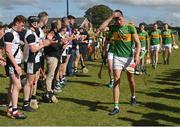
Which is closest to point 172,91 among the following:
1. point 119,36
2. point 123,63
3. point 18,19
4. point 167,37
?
point 123,63

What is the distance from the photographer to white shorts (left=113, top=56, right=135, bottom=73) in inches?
381

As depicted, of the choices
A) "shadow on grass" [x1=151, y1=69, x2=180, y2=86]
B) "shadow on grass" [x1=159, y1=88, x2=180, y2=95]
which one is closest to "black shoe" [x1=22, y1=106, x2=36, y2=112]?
"shadow on grass" [x1=159, y1=88, x2=180, y2=95]

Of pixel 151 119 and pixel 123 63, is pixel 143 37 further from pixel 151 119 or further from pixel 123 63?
pixel 151 119

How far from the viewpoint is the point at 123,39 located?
32.1 ft

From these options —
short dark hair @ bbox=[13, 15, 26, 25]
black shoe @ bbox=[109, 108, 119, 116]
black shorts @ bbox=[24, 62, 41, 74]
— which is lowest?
black shoe @ bbox=[109, 108, 119, 116]

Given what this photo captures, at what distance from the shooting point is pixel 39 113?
31.3 feet

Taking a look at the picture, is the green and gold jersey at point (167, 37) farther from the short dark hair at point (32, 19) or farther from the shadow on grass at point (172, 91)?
the short dark hair at point (32, 19)

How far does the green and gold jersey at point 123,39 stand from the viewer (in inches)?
383

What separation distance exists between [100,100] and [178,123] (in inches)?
112

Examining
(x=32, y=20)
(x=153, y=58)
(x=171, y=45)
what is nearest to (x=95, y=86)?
(x=32, y=20)

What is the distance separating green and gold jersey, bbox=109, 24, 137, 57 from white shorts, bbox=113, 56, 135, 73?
9cm

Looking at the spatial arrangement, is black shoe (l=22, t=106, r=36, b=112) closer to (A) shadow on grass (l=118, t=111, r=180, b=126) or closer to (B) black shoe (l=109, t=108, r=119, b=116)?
(B) black shoe (l=109, t=108, r=119, b=116)

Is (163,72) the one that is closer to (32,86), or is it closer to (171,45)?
(171,45)

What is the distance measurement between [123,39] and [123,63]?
52 centimetres
